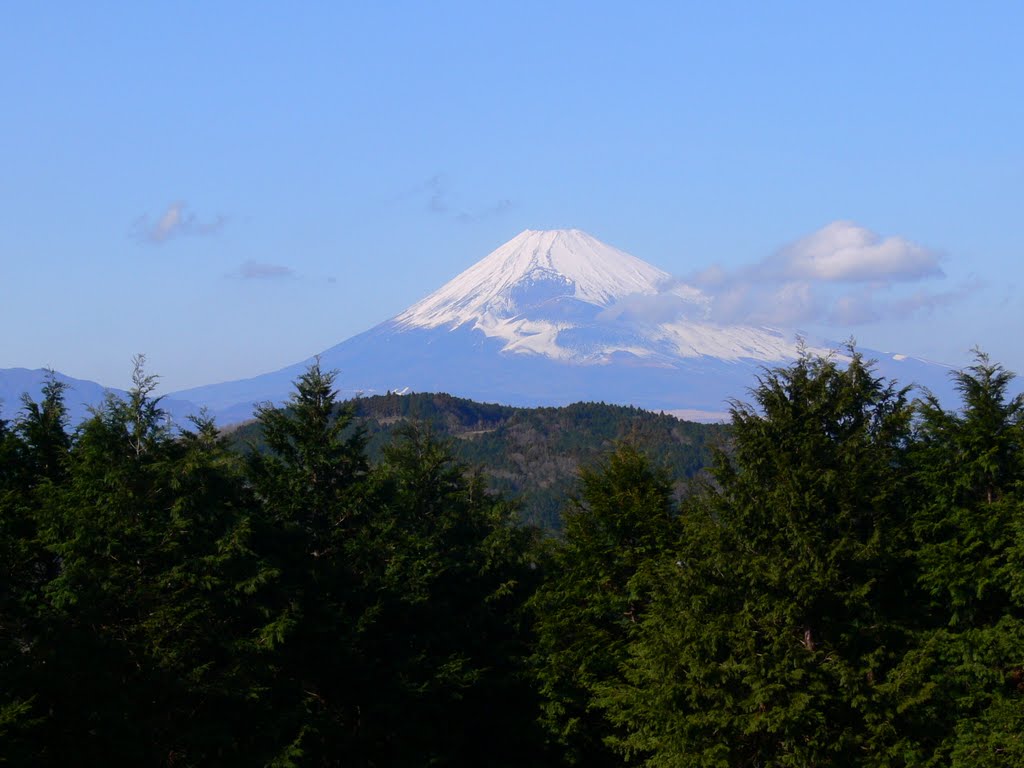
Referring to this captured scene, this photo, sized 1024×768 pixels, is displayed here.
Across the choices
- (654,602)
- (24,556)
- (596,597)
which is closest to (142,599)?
(24,556)

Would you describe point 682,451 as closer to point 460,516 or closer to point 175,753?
point 460,516

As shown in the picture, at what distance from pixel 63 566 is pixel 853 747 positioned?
13891 mm

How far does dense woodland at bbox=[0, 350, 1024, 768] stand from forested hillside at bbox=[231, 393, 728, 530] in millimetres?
82477

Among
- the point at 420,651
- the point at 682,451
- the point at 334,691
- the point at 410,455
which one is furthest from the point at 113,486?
the point at 682,451

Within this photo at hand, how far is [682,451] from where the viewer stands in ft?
407

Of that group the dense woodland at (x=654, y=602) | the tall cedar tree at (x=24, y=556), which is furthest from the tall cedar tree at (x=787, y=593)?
the tall cedar tree at (x=24, y=556)

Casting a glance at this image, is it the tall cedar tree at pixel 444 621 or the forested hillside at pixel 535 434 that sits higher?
the forested hillside at pixel 535 434

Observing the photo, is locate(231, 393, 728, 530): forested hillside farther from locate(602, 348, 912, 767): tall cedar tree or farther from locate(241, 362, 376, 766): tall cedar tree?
locate(602, 348, 912, 767): tall cedar tree

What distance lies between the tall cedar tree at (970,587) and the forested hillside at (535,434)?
85043 mm

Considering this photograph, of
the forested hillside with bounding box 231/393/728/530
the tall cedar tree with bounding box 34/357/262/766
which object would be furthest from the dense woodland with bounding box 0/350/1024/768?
the forested hillside with bounding box 231/393/728/530

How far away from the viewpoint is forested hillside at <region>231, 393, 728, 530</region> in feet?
397

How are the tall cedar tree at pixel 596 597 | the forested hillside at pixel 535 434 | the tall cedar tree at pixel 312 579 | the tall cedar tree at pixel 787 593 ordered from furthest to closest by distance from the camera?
the forested hillside at pixel 535 434 → the tall cedar tree at pixel 596 597 → the tall cedar tree at pixel 312 579 → the tall cedar tree at pixel 787 593

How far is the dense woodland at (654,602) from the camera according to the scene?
19.1 metres

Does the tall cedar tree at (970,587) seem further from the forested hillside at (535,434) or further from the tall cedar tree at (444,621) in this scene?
the forested hillside at (535,434)
